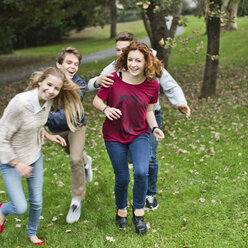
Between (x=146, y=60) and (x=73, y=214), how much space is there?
2431 mm

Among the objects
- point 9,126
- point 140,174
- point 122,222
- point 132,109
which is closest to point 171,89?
point 132,109

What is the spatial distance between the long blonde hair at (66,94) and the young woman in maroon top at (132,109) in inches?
13.0

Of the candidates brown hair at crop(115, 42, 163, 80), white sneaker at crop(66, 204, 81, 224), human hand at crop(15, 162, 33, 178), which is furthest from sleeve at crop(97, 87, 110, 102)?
white sneaker at crop(66, 204, 81, 224)

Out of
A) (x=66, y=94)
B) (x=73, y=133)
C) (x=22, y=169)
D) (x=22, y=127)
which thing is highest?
(x=66, y=94)

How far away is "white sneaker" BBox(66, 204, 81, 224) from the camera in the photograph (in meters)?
5.31

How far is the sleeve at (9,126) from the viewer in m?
3.95

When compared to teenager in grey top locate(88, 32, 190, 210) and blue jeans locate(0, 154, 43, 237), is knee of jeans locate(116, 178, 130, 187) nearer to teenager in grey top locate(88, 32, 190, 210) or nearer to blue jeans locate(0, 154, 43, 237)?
teenager in grey top locate(88, 32, 190, 210)

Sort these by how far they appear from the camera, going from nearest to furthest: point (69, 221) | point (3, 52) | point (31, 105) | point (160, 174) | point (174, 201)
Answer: point (31, 105) → point (69, 221) → point (174, 201) → point (160, 174) → point (3, 52)

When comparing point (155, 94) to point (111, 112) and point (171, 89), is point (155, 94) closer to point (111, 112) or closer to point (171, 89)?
point (171, 89)

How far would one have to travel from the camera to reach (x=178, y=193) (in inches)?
241

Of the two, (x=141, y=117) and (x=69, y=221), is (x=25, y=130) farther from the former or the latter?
(x=69, y=221)

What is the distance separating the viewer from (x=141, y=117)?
4516 millimetres

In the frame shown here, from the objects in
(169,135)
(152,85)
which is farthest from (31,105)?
(169,135)

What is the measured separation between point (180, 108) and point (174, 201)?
67.5 inches
